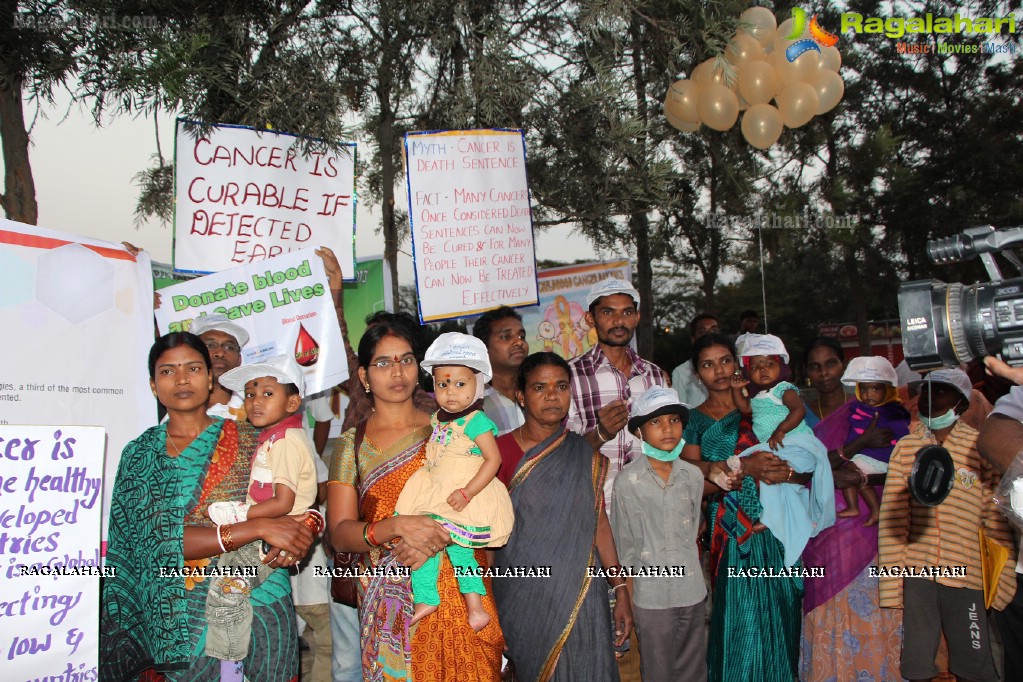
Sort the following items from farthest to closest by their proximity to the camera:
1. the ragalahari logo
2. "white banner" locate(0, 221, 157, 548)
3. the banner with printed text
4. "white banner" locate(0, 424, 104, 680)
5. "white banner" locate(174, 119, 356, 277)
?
the banner with printed text
the ragalahari logo
"white banner" locate(174, 119, 356, 277)
"white banner" locate(0, 221, 157, 548)
"white banner" locate(0, 424, 104, 680)

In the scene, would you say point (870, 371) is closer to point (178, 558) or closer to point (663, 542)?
point (663, 542)

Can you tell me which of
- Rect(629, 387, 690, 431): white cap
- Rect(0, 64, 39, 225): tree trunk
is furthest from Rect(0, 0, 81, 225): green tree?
Rect(629, 387, 690, 431): white cap

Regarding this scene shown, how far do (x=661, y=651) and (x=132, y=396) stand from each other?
2746mm

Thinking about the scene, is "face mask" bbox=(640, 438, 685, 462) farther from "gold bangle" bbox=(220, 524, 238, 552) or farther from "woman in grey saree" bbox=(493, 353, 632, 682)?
"gold bangle" bbox=(220, 524, 238, 552)

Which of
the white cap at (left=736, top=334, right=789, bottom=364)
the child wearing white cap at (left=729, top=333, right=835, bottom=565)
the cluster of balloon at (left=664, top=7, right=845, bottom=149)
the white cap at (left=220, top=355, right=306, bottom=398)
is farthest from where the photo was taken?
the cluster of balloon at (left=664, top=7, right=845, bottom=149)

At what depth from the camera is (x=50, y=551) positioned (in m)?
2.93

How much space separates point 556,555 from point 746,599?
122 centimetres

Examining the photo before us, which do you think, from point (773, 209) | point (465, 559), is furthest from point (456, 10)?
point (773, 209)

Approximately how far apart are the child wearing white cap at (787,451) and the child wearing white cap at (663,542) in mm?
488

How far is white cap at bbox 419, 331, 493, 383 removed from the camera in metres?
3.29

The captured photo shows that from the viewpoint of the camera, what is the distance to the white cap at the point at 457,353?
10.8ft

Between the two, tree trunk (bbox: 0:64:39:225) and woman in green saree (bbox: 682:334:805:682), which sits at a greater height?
tree trunk (bbox: 0:64:39:225)

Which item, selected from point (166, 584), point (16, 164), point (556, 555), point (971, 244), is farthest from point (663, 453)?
point (16, 164)

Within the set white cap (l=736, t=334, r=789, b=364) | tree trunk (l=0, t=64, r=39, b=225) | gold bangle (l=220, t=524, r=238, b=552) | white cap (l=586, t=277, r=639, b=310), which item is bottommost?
gold bangle (l=220, t=524, r=238, b=552)
